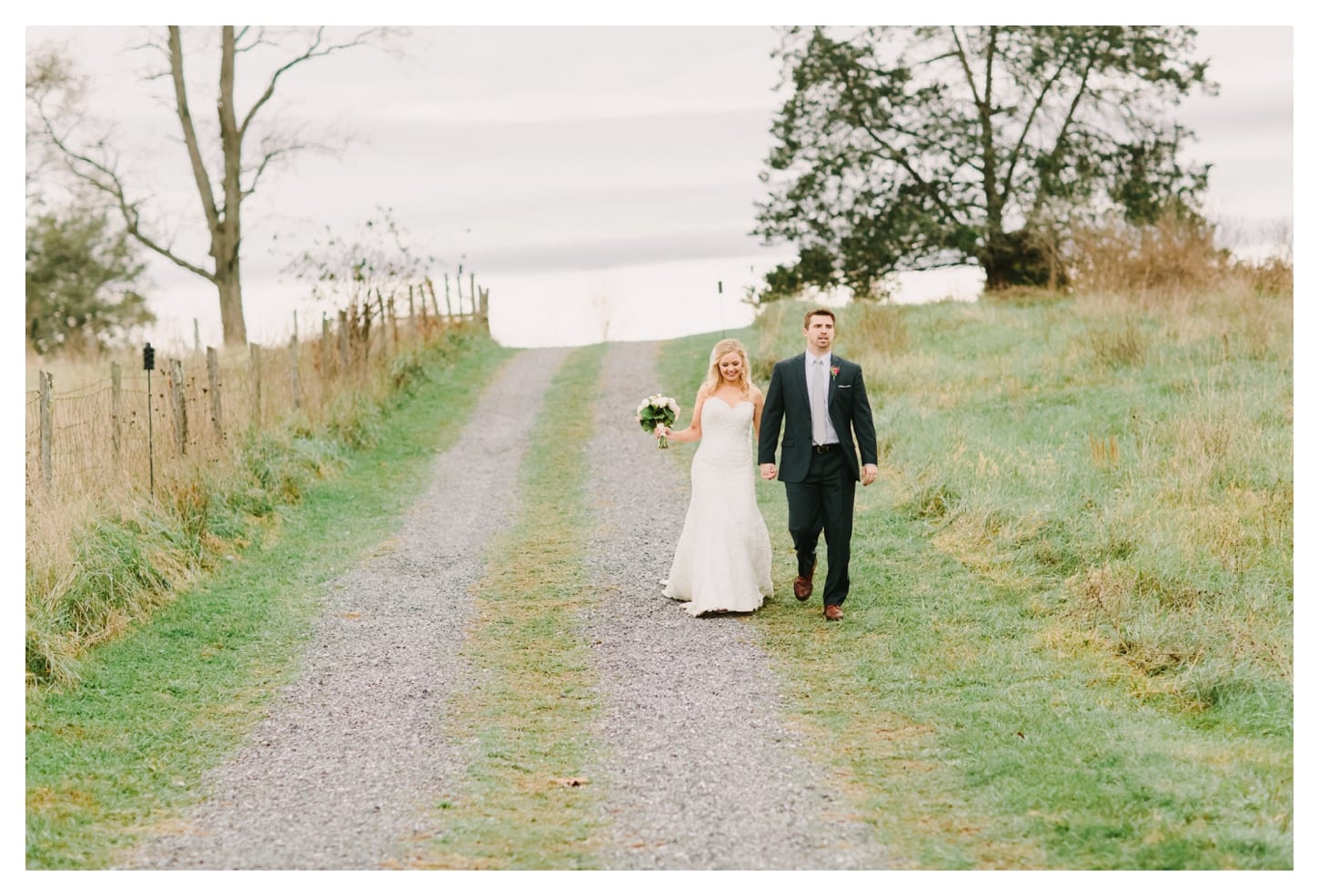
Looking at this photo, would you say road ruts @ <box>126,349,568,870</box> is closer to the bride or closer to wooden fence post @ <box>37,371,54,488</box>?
the bride

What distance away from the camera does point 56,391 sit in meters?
17.3

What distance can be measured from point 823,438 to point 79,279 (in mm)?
33081

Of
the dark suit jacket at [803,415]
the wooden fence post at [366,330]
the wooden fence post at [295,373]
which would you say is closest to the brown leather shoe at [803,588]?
the dark suit jacket at [803,415]

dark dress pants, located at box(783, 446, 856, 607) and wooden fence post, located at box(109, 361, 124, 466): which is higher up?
wooden fence post, located at box(109, 361, 124, 466)

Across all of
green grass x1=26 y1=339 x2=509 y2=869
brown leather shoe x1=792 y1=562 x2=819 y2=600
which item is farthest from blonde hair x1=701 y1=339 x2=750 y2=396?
green grass x1=26 y1=339 x2=509 y2=869

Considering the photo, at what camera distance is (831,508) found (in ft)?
27.9

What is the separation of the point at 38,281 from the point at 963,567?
32820 millimetres

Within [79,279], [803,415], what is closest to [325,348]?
[803,415]

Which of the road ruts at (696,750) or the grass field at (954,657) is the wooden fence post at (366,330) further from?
the road ruts at (696,750)

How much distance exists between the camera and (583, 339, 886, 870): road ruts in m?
5.14

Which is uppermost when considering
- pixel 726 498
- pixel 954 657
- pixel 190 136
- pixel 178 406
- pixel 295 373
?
pixel 190 136

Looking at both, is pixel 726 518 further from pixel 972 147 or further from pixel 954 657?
pixel 972 147

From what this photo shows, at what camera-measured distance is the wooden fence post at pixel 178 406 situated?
40.9ft

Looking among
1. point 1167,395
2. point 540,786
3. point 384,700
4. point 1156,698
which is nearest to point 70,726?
point 384,700
